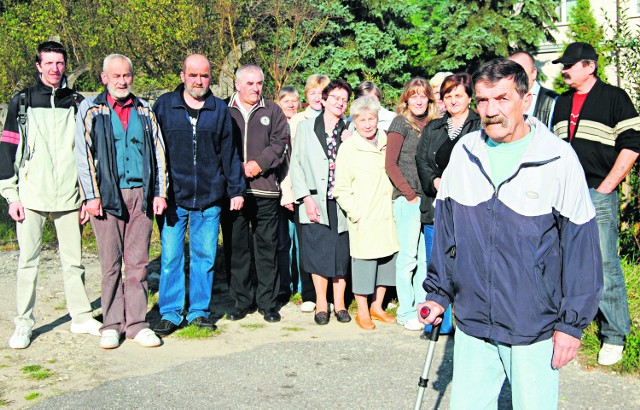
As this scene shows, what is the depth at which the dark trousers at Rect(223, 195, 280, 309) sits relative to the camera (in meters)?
7.05

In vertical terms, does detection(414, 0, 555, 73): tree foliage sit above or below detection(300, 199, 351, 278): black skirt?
above

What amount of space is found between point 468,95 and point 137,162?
282cm

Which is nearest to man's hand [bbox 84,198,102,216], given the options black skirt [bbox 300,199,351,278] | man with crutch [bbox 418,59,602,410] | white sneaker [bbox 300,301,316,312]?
black skirt [bbox 300,199,351,278]

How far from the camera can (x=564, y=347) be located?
313 cm

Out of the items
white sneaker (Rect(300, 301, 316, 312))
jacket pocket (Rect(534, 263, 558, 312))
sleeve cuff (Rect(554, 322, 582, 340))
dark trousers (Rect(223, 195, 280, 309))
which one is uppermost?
jacket pocket (Rect(534, 263, 558, 312))

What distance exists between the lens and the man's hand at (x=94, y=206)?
5.88m

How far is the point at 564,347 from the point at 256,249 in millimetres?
4394

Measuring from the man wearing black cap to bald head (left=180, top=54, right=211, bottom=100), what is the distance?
2995 millimetres

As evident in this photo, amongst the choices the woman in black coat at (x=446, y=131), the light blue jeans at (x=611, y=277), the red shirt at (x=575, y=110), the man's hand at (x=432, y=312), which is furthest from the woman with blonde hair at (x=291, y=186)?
the man's hand at (x=432, y=312)

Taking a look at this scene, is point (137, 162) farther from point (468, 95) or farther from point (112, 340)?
point (468, 95)

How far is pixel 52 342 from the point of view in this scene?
6164 mm

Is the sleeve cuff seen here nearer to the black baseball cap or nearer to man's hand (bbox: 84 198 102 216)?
the black baseball cap

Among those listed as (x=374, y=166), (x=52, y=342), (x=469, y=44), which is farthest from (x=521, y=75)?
(x=469, y=44)

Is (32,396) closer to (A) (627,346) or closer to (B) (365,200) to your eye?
(B) (365,200)
